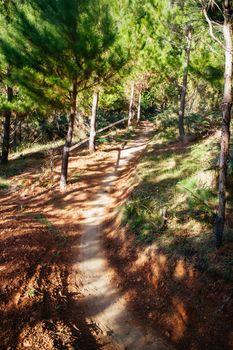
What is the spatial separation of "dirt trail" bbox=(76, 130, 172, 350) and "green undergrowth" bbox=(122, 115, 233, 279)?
1.42 m

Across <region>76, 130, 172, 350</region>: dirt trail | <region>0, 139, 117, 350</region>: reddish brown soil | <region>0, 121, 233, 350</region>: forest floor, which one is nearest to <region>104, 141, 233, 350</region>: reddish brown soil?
<region>0, 121, 233, 350</region>: forest floor

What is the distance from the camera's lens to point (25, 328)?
664 cm

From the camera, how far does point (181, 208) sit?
10.5 meters

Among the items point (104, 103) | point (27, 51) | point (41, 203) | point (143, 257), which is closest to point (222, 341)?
point (143, 257)

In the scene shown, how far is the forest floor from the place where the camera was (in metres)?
6.64

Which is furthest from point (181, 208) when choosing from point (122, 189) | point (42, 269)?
point (122, 189)

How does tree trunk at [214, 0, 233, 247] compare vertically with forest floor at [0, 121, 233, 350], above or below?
above

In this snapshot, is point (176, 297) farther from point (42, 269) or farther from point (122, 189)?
point (122, 189)

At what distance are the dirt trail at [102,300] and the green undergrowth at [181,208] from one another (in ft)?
4.65

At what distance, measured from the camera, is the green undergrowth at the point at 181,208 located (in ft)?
27.0

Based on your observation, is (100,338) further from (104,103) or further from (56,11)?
(104,103)

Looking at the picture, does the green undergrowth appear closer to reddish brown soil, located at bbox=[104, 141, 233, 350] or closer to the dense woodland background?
the dense woodland background

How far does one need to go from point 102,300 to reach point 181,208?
12.6 feet

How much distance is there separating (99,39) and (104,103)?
13.0 metres
